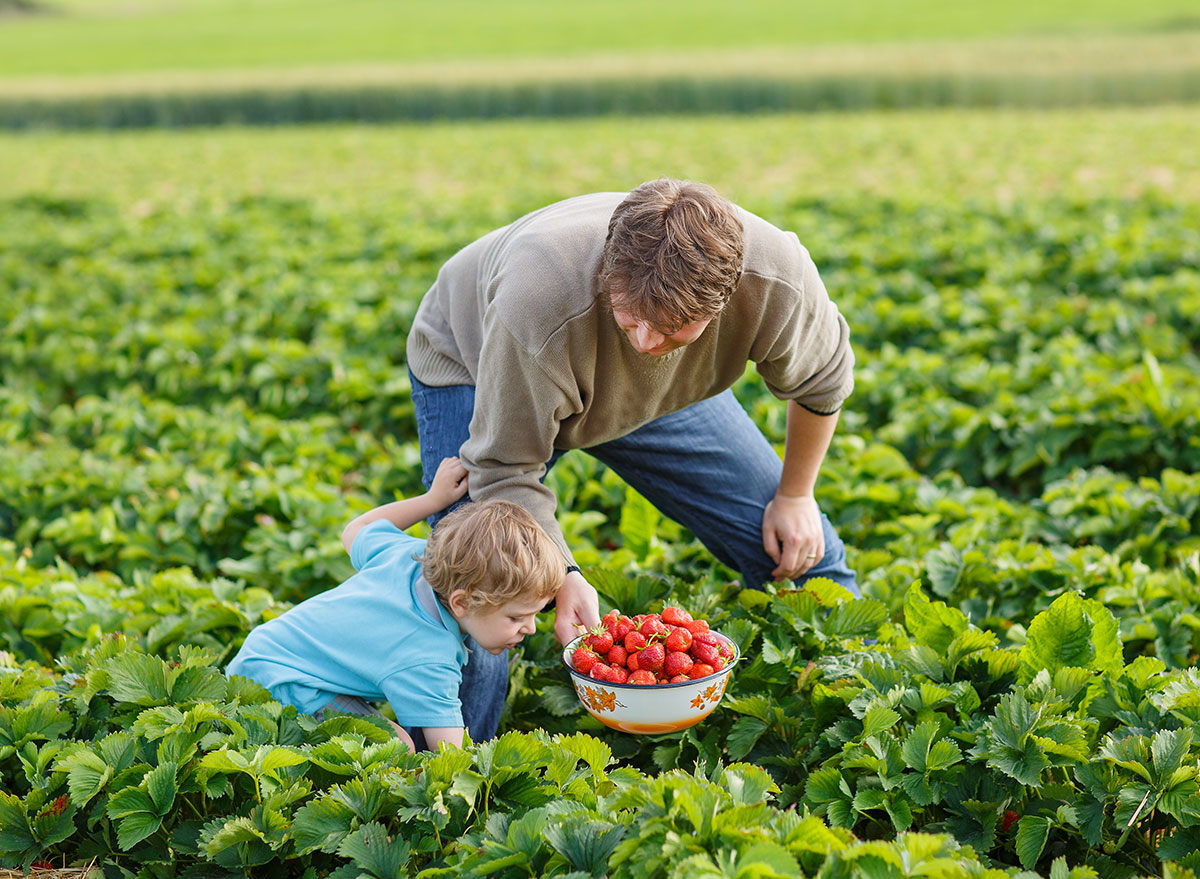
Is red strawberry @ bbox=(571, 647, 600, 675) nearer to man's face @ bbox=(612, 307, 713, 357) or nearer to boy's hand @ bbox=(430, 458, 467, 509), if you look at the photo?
boy's hand @ bbox=(430, 458, 467, 509)

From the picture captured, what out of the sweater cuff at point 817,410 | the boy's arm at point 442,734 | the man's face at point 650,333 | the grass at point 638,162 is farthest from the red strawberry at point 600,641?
the grass at point 638,162

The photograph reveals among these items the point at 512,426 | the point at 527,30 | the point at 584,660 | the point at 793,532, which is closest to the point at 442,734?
the point at 584,660

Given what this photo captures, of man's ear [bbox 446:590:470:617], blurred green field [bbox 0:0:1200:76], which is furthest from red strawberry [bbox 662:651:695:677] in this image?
blurred green field [bbox 0:0:1200:76]

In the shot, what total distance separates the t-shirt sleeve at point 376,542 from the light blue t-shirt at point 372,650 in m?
0.05

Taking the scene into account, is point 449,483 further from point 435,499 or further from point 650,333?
point 650,333

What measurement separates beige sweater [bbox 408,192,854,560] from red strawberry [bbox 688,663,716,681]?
45 centimetres

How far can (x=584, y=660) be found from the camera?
100 inches

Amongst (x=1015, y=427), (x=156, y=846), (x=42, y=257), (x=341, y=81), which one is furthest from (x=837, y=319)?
(x=341, y=81)

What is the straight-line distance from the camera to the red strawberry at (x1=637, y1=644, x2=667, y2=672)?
253cm

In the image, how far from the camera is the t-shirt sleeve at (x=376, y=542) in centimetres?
284

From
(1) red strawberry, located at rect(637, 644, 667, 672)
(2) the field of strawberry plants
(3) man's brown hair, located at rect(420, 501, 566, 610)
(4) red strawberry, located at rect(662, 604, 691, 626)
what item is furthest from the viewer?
(4) red strawberry, located at rect(662, 604, 691, 626)

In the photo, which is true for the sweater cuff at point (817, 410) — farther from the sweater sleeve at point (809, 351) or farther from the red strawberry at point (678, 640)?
the red strawberry at point (678, 640)

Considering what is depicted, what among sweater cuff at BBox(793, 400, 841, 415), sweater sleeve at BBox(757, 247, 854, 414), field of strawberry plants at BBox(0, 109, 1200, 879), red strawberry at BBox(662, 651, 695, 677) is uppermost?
sweater sleeve at BBox(757, 247, 854, 414)

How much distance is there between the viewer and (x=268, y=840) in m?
2.19
